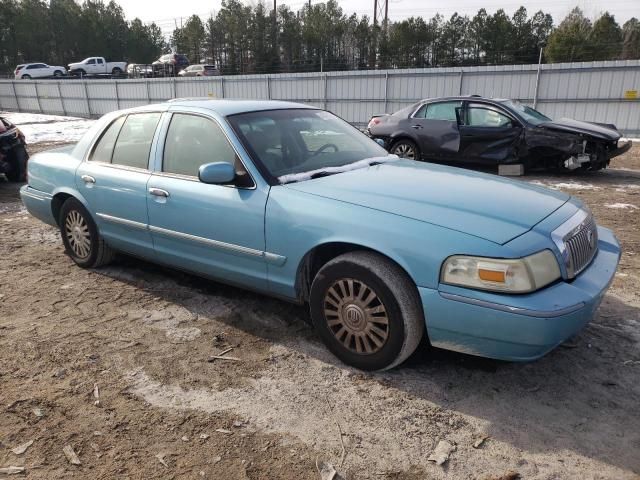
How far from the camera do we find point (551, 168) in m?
10.1

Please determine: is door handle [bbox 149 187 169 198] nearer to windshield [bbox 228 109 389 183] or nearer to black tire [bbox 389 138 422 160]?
windshield [bbox 228 109 389 183]

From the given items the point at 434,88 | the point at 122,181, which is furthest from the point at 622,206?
the point at 434,88

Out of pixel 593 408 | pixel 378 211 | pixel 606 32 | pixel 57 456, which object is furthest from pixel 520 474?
pixel 606 32

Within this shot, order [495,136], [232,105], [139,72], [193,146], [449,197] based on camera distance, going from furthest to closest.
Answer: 1. [139,72]
2. [495,136]
3. [232,105]
4. [193,146]
5. [449,197]

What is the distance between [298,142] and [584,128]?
7401mm

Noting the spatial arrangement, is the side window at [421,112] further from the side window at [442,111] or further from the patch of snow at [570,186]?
the patch of snow at [570,186]

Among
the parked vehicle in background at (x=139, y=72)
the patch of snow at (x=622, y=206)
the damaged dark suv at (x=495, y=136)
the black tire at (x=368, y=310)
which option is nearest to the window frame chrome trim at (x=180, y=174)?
the black tire at (x=368, y=310)

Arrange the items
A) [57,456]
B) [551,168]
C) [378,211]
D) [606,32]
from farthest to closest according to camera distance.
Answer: [606,32]
[551,168]
[378,211]
[57,456]

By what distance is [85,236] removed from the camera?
476cm

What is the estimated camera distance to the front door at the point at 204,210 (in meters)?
3.38

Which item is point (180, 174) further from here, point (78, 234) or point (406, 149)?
point (406, 149)

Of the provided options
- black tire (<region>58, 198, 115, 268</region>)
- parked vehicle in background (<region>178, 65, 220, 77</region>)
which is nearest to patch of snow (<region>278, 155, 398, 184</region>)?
black tire (<region>58, 198, 115, 268</region>)

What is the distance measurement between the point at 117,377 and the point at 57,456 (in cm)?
69

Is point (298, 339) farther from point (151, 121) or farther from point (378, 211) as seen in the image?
point (151, 121)
